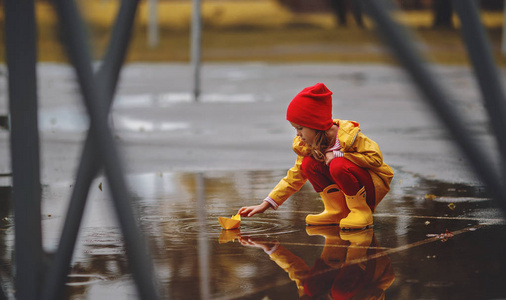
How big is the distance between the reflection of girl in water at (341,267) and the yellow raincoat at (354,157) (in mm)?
352

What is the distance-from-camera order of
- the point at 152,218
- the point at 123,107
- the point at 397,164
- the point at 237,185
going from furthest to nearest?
1. the point at 123,107
2. the point at 397,164
3. the point at 237,185
4. the point at 152,218

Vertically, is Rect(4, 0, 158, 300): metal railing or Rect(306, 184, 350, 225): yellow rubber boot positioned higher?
Rect(4, 0, 158, 300): metal railing

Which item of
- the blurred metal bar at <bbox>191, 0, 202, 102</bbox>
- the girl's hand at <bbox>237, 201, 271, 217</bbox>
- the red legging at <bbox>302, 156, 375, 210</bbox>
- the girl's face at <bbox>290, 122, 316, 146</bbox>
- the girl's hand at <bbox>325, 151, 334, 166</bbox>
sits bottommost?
the blurred metal bar at <bbox>191, 0, 202, 102</bbox>

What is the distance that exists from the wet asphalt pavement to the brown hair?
1.57ft

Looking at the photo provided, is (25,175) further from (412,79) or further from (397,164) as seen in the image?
(397,164)

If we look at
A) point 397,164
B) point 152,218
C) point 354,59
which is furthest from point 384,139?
point 354,59

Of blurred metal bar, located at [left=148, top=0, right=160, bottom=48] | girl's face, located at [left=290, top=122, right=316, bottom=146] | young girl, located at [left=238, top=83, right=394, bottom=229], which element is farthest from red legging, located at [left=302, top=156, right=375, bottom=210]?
blurred metal bar, located at [left=148, top=0, right=160, bottom=48]

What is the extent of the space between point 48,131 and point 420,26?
99.4 ft

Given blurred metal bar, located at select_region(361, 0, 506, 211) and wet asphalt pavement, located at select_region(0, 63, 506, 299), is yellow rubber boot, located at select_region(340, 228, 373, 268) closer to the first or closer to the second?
wet asphalt pavement, located at select_region(0, 63, 506, 299)

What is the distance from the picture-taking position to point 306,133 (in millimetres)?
5590

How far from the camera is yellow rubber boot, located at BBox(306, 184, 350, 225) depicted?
19.8 feet

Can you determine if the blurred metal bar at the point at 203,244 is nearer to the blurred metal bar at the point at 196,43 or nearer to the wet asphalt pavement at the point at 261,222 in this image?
the wet asphalt pavement at the point at 261,222

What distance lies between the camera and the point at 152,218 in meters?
6.43

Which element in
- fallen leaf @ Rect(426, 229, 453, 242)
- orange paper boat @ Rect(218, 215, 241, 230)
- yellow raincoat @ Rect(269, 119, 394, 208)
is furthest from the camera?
orange paper boat @ Rect(218, 215, 241, 230)
